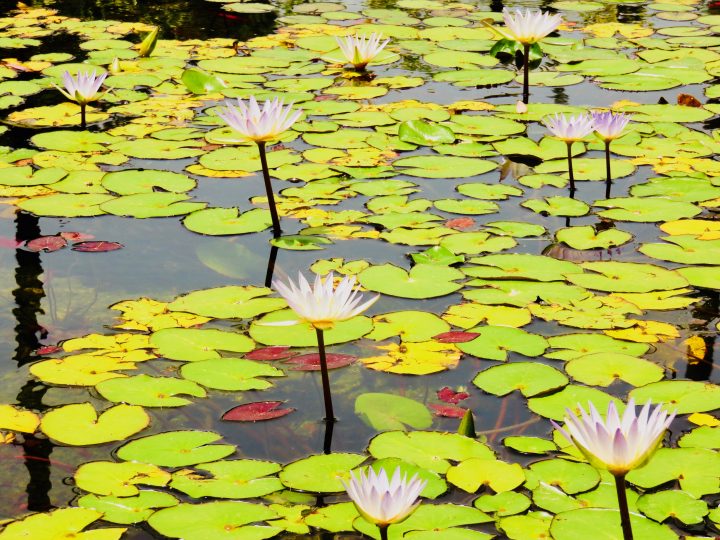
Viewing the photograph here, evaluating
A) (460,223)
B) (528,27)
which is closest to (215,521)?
(460,223)

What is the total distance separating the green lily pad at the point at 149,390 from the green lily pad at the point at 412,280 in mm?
833

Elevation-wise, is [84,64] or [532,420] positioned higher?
[84,64]

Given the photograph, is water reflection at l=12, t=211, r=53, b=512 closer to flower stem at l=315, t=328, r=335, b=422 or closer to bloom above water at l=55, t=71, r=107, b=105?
flower stem at l=315, t=328, r=335, b=422

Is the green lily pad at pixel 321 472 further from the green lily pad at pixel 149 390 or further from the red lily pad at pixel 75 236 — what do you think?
the red lily pad at pixel 75 236

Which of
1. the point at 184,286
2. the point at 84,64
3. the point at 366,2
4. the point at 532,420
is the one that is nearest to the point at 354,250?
the point at 184,286

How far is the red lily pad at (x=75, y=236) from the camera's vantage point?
3.75 m

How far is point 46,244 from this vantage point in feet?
12.1

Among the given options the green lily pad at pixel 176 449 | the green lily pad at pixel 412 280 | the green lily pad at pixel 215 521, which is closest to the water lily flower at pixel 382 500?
the green lily pad at pixel 215 521

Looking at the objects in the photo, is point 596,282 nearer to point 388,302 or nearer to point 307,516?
point 388,302

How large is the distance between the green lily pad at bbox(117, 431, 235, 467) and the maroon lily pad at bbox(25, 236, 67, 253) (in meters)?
1.41

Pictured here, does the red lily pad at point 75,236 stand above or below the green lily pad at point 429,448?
above

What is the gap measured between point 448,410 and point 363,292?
75 cm

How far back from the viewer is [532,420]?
8.52 feet

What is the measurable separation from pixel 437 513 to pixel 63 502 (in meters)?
0.88
